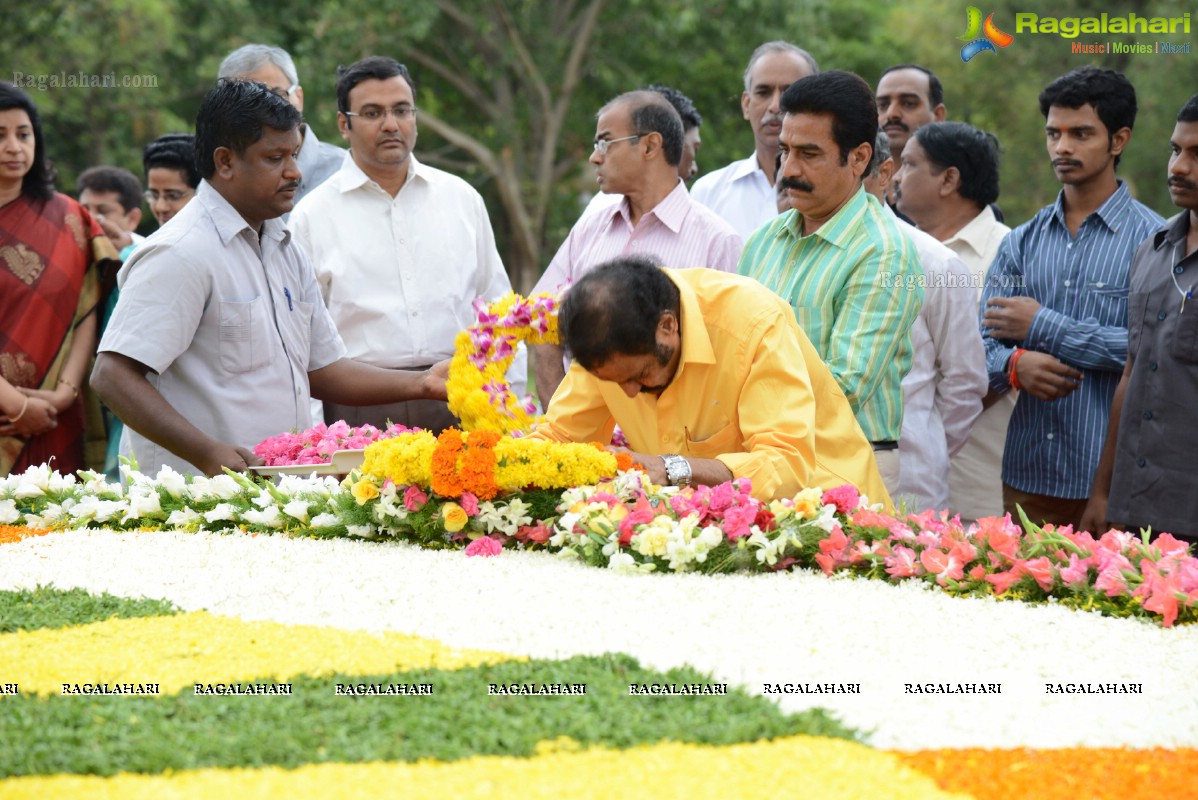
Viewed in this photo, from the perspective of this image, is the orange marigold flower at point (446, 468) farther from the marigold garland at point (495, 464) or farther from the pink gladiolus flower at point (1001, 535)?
the pink gladiolus flower at point (1001, 535)

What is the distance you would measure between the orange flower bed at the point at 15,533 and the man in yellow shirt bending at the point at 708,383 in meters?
1.84

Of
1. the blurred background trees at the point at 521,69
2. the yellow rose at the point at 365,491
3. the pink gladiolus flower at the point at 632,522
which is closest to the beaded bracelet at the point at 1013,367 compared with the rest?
the pink gladiolus flower at the point at 632,522

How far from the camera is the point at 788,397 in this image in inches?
167

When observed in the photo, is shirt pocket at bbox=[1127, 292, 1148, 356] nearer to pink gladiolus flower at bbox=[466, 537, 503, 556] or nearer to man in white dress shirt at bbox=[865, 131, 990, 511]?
man in white dress shirt at bbox=[865, 131, 990, 511]

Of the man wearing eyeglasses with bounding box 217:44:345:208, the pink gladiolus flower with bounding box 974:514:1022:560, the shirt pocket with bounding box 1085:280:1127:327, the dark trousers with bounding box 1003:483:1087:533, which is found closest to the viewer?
the pink gladiolus flower with bounding box 974:514:1022:560

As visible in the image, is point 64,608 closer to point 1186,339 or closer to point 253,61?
point 1186,339

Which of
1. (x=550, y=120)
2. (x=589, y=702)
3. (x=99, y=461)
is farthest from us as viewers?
(x=550, y=120)

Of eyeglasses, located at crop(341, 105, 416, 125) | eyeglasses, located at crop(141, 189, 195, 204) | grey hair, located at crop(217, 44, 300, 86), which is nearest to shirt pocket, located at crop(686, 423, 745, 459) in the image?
→ eyeglasses, located at crop(341, 105, 416, 125)

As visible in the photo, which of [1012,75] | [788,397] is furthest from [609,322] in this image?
[1012,75]

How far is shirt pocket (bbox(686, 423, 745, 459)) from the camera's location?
453 cm

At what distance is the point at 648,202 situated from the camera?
19.7ft

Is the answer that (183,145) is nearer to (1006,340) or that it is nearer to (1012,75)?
→ (1006,340)

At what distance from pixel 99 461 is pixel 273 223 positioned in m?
1.91

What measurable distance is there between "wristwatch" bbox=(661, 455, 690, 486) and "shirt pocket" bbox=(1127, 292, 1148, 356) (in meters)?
1.92
